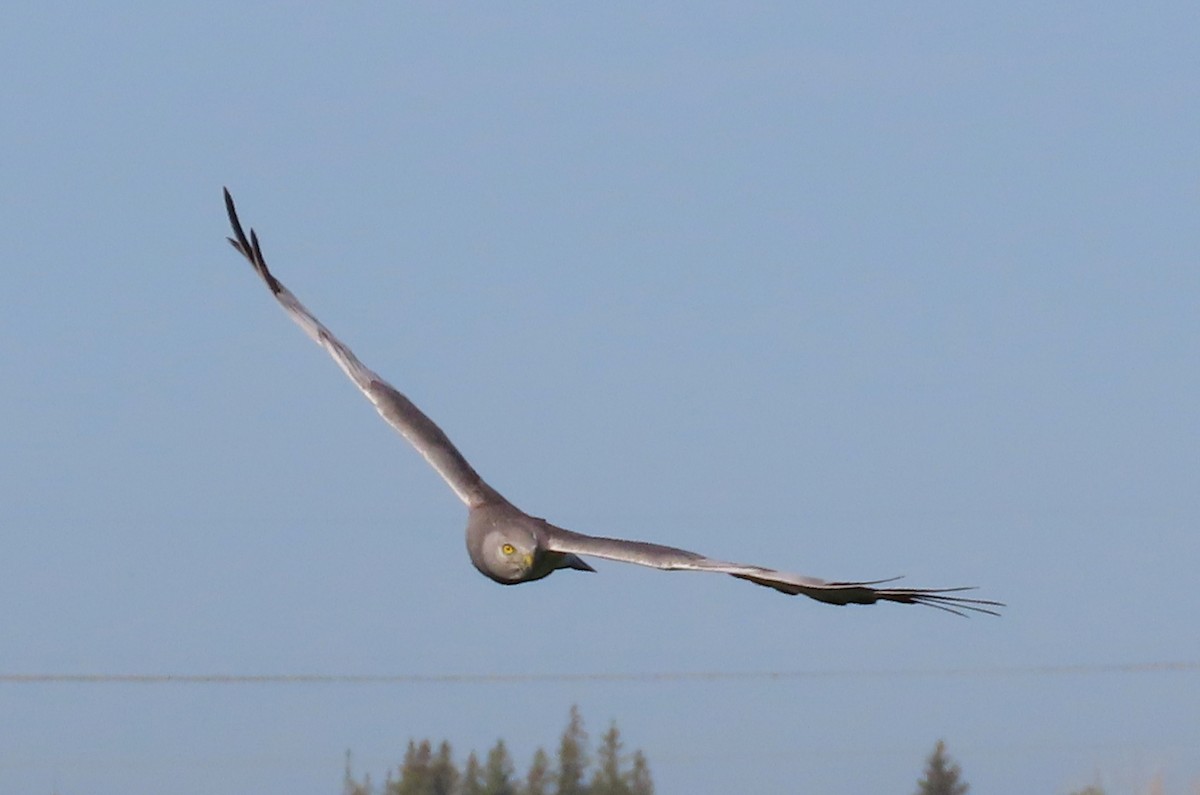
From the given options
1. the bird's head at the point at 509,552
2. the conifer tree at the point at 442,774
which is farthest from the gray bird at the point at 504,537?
the conifer tree at the point at 442,774

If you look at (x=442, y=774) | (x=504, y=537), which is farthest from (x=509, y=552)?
(x=442, y=774)

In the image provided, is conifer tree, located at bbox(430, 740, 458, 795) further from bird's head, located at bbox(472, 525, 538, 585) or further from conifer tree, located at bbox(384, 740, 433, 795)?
bird's head, located at bbox(472, 525, 538, 585)

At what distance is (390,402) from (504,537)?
2.76 m

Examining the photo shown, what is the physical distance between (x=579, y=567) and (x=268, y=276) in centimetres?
558

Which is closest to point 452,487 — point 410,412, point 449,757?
point 410,412

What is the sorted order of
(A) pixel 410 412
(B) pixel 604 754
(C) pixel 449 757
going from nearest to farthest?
(A) pixel 410 412 → (B) pixel 604 754 → (C) pixel 449 757

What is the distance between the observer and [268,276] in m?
29.1

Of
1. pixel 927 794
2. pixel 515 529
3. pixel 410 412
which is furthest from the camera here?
pixel 927 794

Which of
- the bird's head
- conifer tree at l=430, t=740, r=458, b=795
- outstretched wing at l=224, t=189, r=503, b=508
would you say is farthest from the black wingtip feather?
conifer tree at l=430, t=740, r=458, b=795

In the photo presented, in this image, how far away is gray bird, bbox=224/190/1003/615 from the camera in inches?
885

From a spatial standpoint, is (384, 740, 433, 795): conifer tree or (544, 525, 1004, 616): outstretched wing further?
(384, 740, 433, 795): conifer tree

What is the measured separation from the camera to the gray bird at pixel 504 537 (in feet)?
73.7

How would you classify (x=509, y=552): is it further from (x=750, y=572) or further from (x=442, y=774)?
(x=442, y=774)

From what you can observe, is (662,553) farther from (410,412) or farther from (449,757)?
(449,757)
